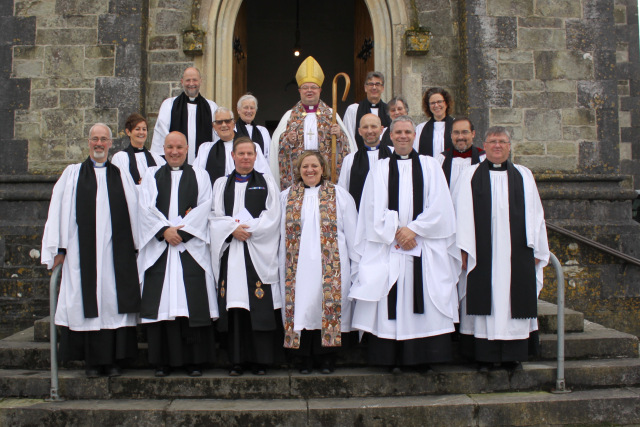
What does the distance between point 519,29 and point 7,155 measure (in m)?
6.07

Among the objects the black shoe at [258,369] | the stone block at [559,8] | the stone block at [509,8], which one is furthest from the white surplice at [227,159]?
the stone block at [559,8]

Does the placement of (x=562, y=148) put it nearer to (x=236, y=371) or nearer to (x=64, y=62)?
(x=236, y=371)

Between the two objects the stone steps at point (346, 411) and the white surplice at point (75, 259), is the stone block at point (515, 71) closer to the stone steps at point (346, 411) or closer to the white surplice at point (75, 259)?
Answer: the stone steps at point (346, 411)

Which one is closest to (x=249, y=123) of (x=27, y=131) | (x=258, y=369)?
(x=258, y=369)

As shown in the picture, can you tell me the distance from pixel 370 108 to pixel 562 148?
2.47 m

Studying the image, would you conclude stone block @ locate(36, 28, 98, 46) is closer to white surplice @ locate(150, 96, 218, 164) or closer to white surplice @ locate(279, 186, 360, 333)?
white surplice @ locate(150, 96, 218, 164)

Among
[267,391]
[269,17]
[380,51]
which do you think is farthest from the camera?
[269,17]

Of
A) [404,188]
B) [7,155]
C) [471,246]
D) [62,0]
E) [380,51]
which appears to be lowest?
[471,246]

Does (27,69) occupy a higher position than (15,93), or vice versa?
(27,69)

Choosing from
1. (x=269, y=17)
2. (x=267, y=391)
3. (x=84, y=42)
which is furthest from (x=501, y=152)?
(x=269, y=17)

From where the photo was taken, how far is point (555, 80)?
22.7 feet

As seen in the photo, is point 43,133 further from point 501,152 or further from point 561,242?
point 561,242

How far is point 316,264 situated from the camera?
4328 millimetres

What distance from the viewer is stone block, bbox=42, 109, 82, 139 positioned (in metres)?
6.79
